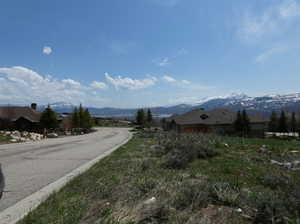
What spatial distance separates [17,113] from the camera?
40.6 meters

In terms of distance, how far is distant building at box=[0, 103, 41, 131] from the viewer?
37250 millimetres

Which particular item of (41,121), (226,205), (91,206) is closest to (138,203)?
(91,206)

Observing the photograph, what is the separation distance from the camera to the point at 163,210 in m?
3.40

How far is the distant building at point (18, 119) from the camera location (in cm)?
3725

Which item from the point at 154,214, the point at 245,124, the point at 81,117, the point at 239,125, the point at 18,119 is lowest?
the point at 239,125

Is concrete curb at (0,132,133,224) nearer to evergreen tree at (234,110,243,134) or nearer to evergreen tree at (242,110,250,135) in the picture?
evergreen tree at (234,110,243,134)

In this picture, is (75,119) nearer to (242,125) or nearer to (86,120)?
(86,120)

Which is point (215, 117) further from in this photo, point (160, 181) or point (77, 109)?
point (160, 181)

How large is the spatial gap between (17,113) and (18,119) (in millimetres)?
2955

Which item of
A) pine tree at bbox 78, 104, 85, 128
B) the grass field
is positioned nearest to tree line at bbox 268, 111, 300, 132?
pine tree at bbox 78, 104, 85, 128

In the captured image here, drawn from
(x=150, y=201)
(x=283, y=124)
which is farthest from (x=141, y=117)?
(x=150, y=201)

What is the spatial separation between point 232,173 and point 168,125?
47061mm

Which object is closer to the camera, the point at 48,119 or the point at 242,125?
the point at 48,119

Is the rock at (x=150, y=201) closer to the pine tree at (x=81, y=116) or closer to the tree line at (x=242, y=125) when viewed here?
the tree line at (x=242, y=125)
